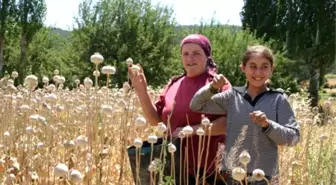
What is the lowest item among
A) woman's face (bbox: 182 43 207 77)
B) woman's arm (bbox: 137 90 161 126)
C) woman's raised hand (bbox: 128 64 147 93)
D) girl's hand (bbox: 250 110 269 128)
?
woman's arm (bbox: 137 90 161 126)

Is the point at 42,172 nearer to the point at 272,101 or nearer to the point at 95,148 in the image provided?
the point at 95,148

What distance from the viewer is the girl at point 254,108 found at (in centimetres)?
214

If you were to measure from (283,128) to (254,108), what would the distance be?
201 mm

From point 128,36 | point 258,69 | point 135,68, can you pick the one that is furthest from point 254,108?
point 128,36

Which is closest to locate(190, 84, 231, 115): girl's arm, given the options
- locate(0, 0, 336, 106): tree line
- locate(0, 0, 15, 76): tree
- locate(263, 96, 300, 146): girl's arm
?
locate(263, 96, 300, 146): girl's arm

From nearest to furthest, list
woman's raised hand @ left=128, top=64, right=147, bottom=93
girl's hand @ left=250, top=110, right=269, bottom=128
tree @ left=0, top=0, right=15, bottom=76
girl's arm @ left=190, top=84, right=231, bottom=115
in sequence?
girl's hand @ left=250, top=110, right=269, bottom=128, girl's arm @ left=190, top=84, right=231, bottom=115, woman's raised hand @ left=128, top=64, right=147, bottom=93, tree @ left=0, top=0, right=15, bottom=76

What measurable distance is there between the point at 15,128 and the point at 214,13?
1530 cm

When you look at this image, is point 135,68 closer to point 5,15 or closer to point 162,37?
point 162,37

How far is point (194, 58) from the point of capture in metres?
2.40

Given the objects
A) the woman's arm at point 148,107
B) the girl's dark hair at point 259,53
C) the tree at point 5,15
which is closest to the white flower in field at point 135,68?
the woman's arm at point 148,107

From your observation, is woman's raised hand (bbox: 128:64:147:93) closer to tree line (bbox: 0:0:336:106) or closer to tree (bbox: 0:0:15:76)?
tree line (bbox: 0:0:336:106)

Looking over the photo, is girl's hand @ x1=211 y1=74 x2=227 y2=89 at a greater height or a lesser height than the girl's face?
lesser

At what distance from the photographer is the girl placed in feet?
7.03

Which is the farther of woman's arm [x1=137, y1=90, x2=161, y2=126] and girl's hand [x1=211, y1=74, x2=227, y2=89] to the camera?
woman's arm [x1=137, y1=90, x2=161, y2=126]
